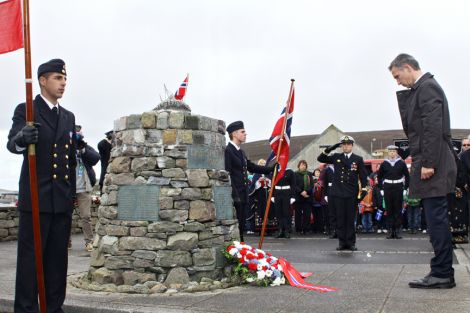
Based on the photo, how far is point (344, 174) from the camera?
10.2m

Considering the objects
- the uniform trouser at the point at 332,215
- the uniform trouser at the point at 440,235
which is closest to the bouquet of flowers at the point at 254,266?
the uniform trouser at the point at 440,235

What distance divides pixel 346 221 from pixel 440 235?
4.37m

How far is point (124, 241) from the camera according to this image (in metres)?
6.42

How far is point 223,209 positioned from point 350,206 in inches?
157

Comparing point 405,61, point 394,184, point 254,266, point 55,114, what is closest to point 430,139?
point 405,61

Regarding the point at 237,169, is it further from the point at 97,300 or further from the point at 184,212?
the point at 97,300

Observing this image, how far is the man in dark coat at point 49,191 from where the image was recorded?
14.9ft

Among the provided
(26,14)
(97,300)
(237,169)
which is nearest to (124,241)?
(97,300)

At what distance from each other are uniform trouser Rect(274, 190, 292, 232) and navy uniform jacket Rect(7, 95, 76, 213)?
29.6 ft

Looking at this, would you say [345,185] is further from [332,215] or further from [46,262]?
[46,262]

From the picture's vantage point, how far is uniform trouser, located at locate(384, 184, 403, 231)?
12.7 metres

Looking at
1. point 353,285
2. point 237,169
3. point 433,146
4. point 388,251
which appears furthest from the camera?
point 388,251

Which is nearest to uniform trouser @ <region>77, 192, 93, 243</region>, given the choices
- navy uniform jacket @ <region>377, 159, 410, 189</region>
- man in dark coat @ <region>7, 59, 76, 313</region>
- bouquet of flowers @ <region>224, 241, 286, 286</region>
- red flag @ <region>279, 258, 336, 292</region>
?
bouquet of flowers @ <region>224, 241, 286, 286</region>

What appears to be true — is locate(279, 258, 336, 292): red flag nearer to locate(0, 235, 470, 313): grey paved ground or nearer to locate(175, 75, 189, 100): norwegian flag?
locate(0, 235, 470, 313): grey paved ground
